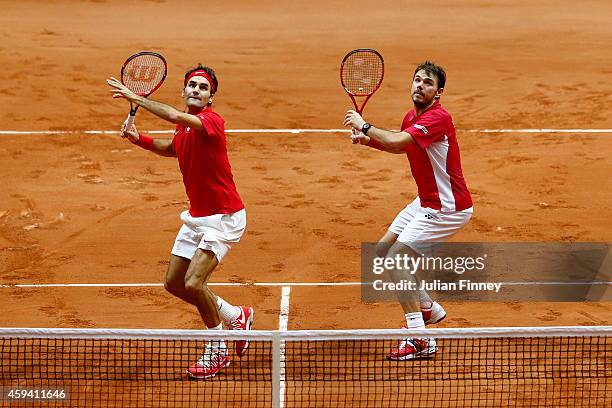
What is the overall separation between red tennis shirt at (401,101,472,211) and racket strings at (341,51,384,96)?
1230 mm

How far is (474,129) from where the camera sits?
17.5 m

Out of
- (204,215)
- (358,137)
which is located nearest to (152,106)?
(204,215)

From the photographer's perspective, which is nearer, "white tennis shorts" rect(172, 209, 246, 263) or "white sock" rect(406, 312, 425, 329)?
"white tennis shorts" rect(172, 209, 246, 263)

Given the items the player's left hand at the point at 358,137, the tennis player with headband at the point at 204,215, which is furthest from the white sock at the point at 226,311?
the player's left hand at the point at 358,137

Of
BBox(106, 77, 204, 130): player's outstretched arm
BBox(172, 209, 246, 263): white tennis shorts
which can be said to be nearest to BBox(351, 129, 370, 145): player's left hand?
BBox(172, 209, 246, 263): white tennis shorts

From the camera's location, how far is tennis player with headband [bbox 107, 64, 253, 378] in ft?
30.4

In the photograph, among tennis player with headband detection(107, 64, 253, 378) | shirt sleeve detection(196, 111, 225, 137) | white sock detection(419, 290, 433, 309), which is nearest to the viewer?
shirt sleeve detection(196, 111, 225, 137)

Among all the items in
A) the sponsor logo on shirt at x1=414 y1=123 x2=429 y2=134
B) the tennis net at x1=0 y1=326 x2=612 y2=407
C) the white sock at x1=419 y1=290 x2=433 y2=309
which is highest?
the sponsor logo on shirt at x1=414 y1=123 x2=429 y2=134

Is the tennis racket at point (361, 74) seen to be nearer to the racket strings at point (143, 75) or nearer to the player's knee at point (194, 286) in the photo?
the racket strings at point (143, 75)

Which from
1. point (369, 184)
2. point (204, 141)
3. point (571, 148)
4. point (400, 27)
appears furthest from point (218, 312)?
point (400, 27)

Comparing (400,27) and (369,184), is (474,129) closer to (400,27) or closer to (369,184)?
(369,184)

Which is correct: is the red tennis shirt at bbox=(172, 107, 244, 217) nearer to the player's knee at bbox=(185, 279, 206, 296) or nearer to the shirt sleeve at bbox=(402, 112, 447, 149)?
the player's knee at bbox=(185, 279, 206, 296)

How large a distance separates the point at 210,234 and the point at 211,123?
0.96m

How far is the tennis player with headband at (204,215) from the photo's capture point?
9266 millimetres
